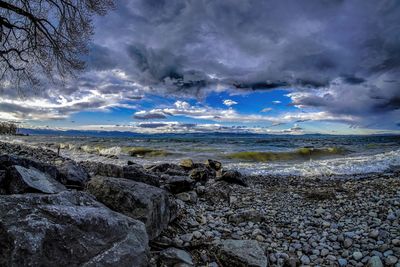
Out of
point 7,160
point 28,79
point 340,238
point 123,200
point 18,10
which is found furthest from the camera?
point 28,79

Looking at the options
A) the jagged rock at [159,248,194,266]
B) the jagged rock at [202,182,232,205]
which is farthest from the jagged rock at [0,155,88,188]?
the jagged rock at [202,182,232,205]

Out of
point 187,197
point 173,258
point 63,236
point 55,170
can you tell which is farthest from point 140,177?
point 63,236

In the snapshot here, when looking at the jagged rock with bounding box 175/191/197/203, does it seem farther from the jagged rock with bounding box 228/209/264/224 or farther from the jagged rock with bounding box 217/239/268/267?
the jagged rock with bounding box 217/239/268/267

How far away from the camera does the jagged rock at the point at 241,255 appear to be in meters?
4.61

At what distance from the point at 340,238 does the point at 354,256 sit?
2.43 feet

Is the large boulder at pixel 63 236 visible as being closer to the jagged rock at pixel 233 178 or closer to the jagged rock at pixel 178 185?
the jagged rock at pixel 178 185

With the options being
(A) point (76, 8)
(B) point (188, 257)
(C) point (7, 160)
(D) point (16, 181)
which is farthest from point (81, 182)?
(A) point (76, 8)

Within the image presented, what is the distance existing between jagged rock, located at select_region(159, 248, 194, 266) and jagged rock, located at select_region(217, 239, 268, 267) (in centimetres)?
62

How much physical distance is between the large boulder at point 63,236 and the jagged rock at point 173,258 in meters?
1.00

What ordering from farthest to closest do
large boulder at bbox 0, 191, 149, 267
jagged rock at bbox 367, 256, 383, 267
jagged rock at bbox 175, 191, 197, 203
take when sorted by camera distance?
jagged rock at bbox 175, 191, 197, 203, jagged rock at bbox 367, 256, 383, 267, large boulder at bbox 0, 191, 149, 267

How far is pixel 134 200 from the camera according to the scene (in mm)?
4902

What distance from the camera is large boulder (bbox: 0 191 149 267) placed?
2.55m

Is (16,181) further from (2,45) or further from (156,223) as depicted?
(2,45)

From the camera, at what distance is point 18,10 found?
31.4 feet
